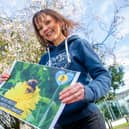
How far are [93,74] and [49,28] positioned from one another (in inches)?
20.2

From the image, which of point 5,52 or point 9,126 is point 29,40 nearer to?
point 5,52

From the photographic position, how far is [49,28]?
284 cm

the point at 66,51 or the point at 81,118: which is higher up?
the point at 66,51

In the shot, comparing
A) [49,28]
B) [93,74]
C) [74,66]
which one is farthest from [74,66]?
[49,28]

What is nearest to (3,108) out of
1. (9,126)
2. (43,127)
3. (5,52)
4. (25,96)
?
(25,96)

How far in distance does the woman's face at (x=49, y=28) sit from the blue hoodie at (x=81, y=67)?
0.06 metres

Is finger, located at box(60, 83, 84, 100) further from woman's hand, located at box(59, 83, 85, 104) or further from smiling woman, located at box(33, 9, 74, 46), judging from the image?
smiling woman, located at box(33, 9, 74, 46)

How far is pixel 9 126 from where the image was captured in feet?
43.2

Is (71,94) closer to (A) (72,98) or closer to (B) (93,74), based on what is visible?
(A) (72,98)

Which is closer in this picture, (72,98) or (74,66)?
(72,98)

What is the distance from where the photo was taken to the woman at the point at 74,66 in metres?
2.30

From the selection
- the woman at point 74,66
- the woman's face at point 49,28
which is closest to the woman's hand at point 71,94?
the woman at point 74,66

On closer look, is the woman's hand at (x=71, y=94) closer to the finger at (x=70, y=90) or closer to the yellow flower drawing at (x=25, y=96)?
the finger at (x=70, y=90)

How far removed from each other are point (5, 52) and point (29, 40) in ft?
3.52
